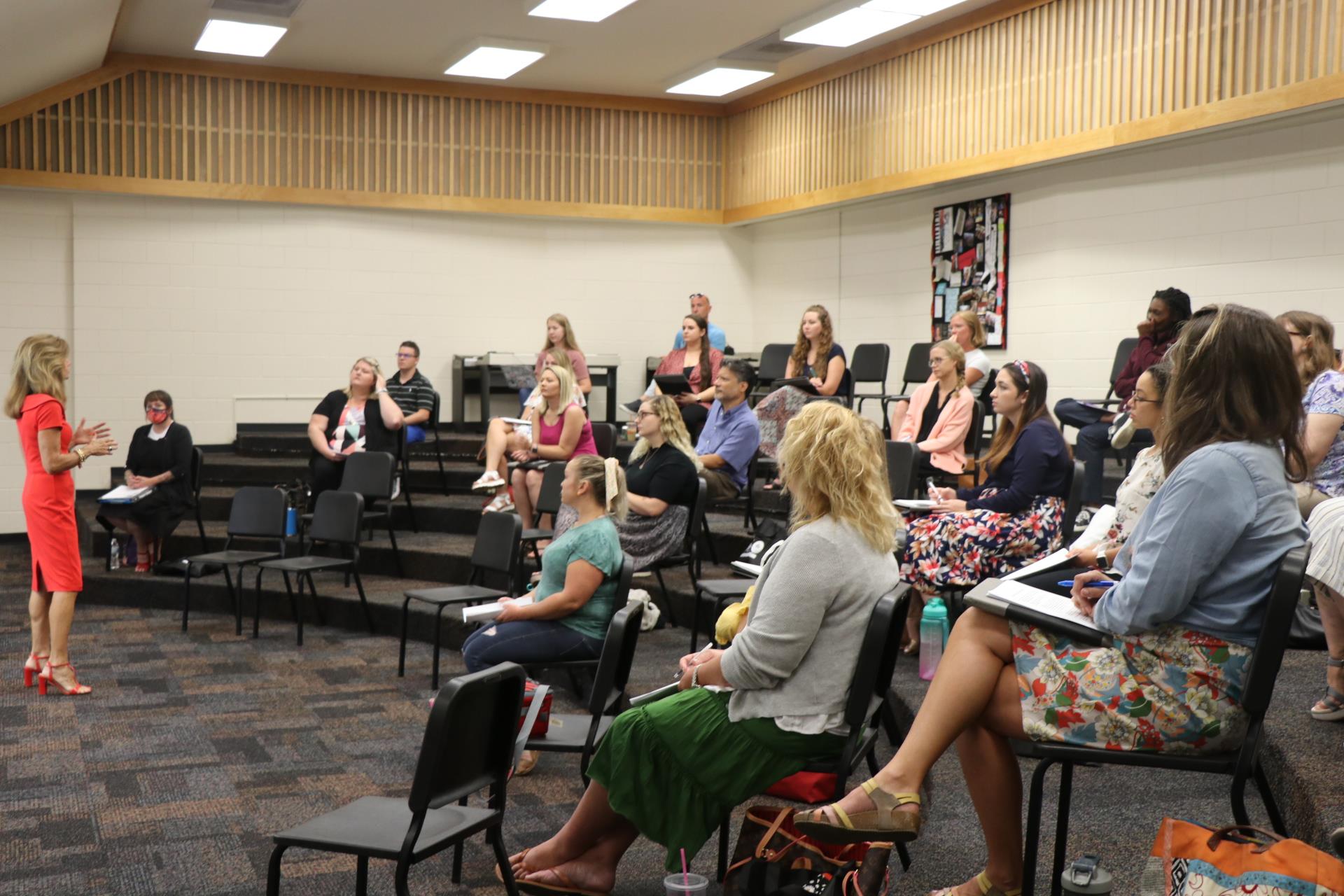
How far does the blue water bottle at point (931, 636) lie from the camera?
172 inches

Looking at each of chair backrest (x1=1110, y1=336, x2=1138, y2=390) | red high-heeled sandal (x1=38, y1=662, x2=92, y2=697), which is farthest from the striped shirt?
chair backrest (x1=1110, y1=336, x2=1138, y2=390)

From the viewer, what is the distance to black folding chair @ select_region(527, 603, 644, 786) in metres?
3.29

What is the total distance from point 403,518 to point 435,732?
5836 millimetres

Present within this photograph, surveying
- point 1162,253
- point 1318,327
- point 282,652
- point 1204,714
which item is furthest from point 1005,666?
point 1162,253

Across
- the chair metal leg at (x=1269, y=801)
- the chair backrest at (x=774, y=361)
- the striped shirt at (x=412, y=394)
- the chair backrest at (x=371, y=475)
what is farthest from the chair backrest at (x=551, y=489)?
the chair metal leg at (x=1269, y=801)

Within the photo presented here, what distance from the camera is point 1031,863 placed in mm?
2344

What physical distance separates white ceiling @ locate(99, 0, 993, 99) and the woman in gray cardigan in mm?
5888

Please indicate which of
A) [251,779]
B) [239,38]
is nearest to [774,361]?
[239,38]

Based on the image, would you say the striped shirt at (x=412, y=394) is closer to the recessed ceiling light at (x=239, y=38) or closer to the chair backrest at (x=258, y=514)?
the chair backrest at (x=258, y=514)

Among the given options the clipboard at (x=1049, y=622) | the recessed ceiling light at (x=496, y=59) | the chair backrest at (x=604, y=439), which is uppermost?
the recessed ceiling light at (x=496, y=59)

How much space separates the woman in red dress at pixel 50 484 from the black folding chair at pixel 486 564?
139 centimetres

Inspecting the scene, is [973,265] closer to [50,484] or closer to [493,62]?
[493,62]

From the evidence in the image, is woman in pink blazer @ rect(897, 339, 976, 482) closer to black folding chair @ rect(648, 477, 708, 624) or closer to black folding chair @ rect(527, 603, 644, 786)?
black folding chair @ rect(648, 477, 708, 624)

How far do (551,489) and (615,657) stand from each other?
315 centimetres
